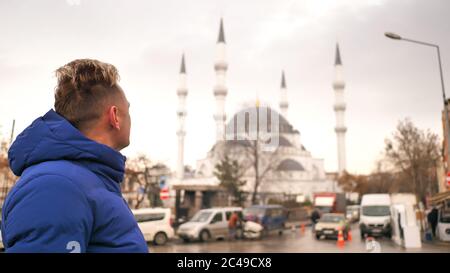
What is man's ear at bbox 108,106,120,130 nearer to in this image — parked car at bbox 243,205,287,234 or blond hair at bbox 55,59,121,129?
blond hair at bbox 55,59,121,129

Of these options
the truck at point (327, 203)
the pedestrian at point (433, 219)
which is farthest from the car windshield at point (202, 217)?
the truck at point (327, 203)

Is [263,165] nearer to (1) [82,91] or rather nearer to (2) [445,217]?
(2) [445,217]

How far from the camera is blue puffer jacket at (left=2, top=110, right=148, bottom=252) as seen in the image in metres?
0.91

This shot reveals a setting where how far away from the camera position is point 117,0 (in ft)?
10.1

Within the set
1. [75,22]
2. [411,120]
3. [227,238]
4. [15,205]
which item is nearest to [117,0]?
[75,22]

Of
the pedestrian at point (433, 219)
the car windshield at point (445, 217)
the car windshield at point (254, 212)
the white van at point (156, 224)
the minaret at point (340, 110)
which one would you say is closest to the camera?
the white van at point (156, 224)

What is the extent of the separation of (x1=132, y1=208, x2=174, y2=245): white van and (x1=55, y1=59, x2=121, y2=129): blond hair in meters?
14.5

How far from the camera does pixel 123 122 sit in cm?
129

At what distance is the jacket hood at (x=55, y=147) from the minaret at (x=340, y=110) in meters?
61.9

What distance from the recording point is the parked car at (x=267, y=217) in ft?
66.5

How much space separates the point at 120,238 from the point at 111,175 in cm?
21

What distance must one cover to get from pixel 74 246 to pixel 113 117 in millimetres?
449

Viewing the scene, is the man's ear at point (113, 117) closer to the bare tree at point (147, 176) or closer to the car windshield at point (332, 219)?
the car windshield at point (332, 219)
